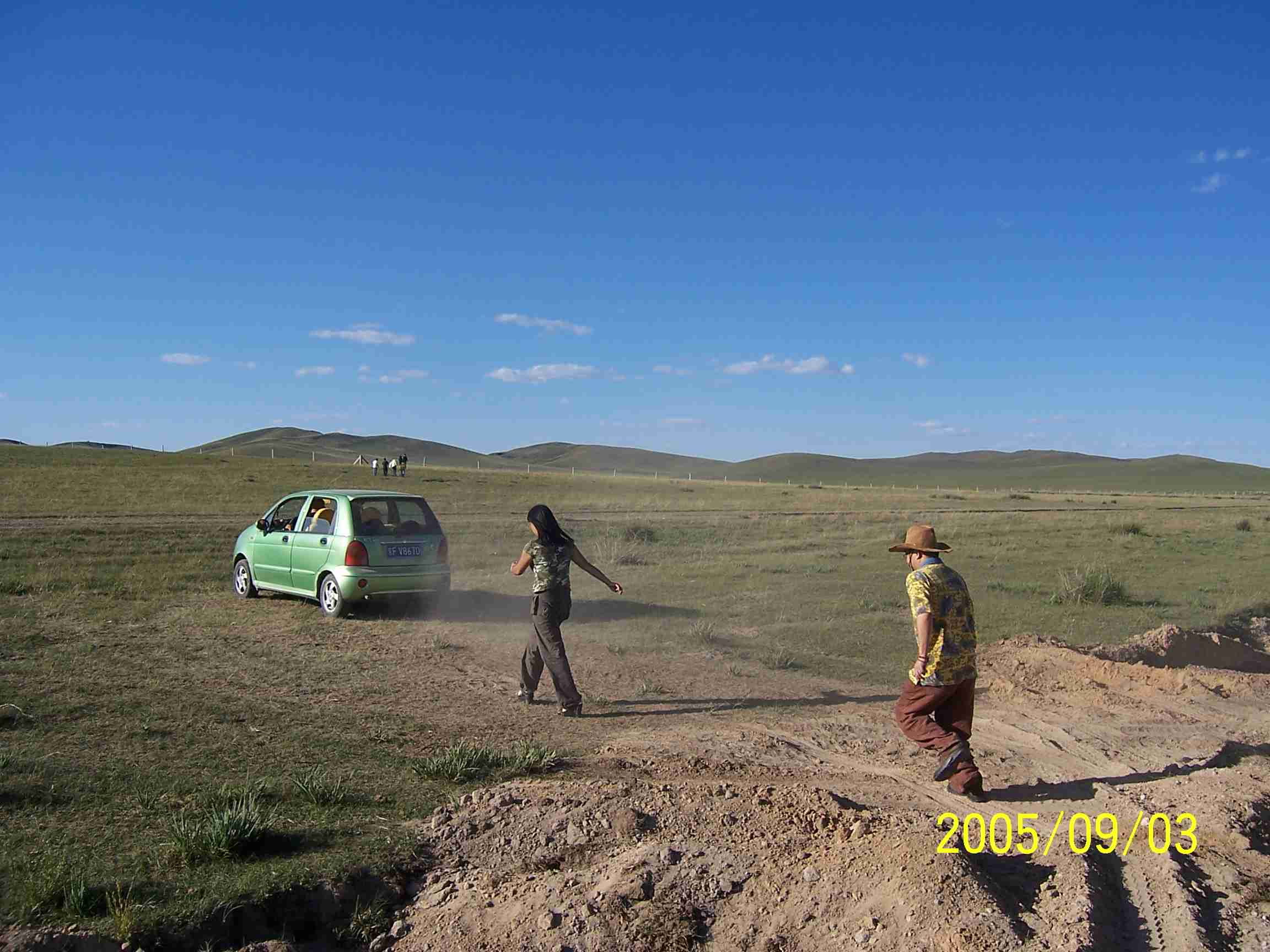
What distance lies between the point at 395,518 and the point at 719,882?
899cm

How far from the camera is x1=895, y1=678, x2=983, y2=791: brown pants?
588 centimetres

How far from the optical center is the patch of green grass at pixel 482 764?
6113mm

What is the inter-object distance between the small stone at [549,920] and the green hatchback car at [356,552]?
824 centimetres

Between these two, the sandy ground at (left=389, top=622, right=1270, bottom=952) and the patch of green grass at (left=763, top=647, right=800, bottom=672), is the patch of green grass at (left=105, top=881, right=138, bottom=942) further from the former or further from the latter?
the patch of green grass at (left=763, top=647, right=800, bottom=672)

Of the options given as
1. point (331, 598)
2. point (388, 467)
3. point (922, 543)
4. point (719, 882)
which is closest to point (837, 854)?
point (719, 882)

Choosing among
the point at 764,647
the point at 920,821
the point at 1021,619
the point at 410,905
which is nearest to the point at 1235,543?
the point at 1021,619

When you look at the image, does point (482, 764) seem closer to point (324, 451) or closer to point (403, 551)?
point (403, 551)

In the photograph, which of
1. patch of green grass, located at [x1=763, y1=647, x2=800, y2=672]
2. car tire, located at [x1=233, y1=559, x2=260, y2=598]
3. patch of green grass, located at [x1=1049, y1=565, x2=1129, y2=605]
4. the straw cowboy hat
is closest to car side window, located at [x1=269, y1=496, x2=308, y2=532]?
car tire, located at [x1=233, y1=559, x2=260, y2=598]

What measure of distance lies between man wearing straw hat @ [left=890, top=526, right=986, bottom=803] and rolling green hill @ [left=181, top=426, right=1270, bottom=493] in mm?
118914

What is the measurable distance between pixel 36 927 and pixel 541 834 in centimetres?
231

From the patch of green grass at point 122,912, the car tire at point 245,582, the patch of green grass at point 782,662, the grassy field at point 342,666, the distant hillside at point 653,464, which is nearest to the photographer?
the patch of green grass at point 122,912

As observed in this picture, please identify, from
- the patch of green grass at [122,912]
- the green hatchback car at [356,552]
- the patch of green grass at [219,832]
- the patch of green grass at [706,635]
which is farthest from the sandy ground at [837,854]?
the green hatchback car at [356,552]
